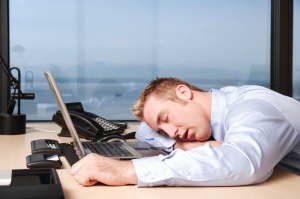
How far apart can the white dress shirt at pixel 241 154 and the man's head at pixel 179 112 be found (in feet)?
0.71

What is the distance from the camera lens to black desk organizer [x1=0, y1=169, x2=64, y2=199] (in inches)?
30.9

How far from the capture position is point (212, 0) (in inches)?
116

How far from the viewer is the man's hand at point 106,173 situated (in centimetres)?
96

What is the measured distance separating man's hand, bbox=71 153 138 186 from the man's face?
16.7 inches

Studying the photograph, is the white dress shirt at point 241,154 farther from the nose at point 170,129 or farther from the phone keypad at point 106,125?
the phone keypad at point 106,125

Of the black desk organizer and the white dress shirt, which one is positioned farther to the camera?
the white dress shirt

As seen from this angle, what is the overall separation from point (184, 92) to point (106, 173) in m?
0.57

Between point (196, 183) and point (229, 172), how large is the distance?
0.25 feet

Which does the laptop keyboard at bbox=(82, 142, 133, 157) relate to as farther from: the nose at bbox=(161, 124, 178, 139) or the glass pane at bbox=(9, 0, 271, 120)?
the glass pane at bbox=(9, 0, 271, 120)

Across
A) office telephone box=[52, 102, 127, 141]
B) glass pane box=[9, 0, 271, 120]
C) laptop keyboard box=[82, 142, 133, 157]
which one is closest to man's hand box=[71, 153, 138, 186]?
laptop keyboard box=[82, 142, 133, 157]

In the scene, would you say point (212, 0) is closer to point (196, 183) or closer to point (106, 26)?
point (106, 26)

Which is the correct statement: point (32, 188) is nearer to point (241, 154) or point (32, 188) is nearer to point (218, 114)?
point (241, 154)

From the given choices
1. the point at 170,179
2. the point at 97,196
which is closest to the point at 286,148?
the point at 170,179

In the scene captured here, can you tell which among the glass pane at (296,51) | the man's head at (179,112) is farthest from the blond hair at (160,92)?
the glass pane at (296,51)
